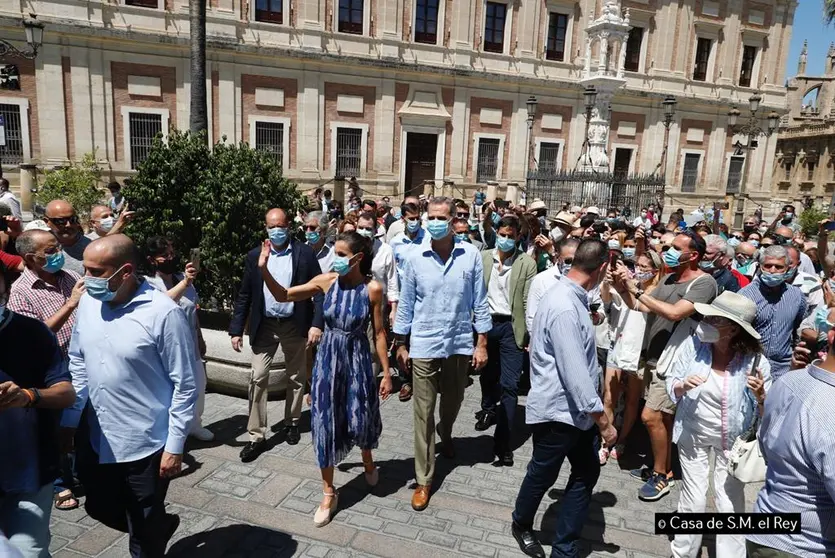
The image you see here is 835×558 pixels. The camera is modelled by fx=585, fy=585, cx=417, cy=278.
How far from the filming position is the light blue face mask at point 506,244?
5359 millimetres

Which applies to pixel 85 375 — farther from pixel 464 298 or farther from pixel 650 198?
pixel 650 198

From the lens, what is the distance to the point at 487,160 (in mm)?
26031

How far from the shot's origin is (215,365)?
20.0ft

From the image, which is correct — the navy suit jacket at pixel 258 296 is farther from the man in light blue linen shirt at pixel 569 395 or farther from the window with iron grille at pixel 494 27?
the window with iron grille at pixel 494 27

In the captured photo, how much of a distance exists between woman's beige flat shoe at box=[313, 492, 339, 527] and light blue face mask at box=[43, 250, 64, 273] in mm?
2401

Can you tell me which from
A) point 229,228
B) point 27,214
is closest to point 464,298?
point 229,228

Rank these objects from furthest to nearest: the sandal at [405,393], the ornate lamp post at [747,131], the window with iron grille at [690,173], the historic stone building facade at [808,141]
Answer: the historic stone building facade at [808,141]
the window with iron grille at [690,173]
the ornate lamp post at [747,131]
the sandal at [405,393]

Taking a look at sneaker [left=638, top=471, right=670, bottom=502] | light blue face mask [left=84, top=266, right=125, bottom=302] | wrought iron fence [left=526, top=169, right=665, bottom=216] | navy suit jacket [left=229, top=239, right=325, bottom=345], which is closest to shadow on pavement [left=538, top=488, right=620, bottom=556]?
sneaker [left=638, top=471, right=670, bottom=502]

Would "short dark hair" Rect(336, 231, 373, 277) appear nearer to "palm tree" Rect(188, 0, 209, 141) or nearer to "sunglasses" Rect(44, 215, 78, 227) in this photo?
"sunglasses" Rect(44, 215, 78, 227)

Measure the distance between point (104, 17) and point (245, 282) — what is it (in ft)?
62.8

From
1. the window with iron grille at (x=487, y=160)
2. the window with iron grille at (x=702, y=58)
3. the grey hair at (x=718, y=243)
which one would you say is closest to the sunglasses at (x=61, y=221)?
the grey hair at (x=718, y=243)

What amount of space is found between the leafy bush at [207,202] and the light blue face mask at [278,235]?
1886mm

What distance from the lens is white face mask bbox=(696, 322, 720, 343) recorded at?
3275 millimetres

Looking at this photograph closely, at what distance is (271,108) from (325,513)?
67.8ft
